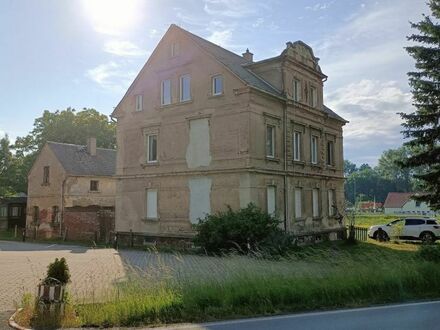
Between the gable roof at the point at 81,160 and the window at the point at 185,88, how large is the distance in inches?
668

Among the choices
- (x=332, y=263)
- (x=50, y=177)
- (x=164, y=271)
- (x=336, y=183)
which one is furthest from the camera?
(x=50, y=177)

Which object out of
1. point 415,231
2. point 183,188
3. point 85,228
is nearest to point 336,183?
point 415,231

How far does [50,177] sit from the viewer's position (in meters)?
40.9

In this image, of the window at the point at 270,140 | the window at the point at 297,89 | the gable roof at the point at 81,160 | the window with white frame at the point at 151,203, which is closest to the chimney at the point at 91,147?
the gable roof at the point at 81,160

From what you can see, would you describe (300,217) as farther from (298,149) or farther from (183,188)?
(183,188)

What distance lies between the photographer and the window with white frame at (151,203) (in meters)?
28.1

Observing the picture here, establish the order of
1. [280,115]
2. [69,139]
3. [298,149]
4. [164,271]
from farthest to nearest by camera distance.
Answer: [69,139] < [298,149] < [280,115] < [164,271]

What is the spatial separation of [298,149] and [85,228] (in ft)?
57.6

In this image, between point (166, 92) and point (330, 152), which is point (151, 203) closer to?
point (166, 92)

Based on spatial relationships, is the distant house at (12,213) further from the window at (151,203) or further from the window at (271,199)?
the window at (271,199)

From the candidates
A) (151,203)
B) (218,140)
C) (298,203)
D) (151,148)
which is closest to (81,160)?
(151,148)

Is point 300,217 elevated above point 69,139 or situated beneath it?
situated beneath

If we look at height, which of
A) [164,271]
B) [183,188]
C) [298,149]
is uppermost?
[298,149]

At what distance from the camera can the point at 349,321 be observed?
8289 millimetres
